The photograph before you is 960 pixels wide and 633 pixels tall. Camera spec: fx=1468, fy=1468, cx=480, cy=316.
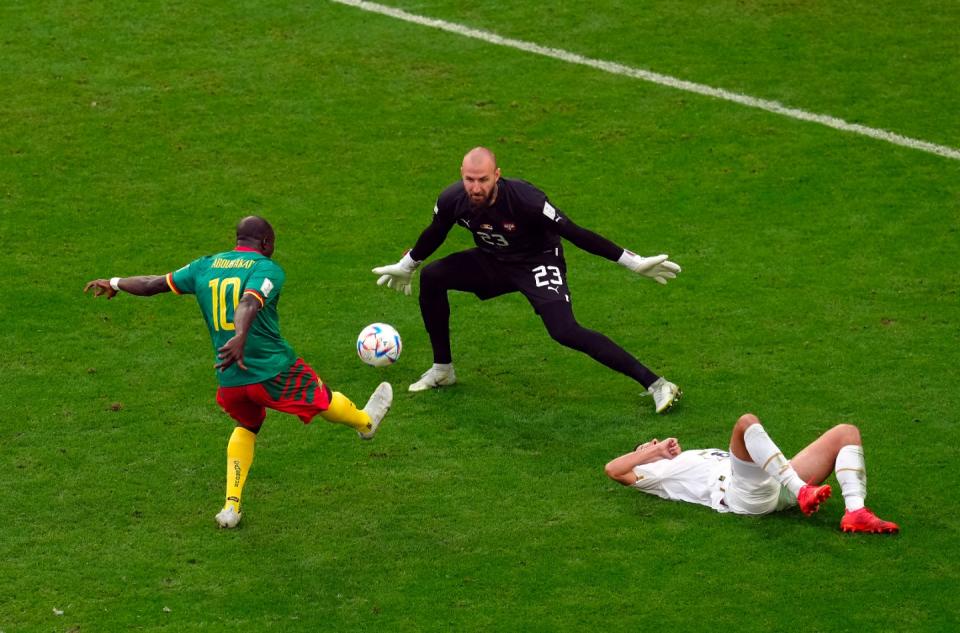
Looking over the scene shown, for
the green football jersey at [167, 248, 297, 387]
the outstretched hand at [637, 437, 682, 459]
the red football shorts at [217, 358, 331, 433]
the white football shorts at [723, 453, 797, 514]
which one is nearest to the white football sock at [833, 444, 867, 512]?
the white football shorts at [723, 453, 797, 514]

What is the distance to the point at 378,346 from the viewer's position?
11898 millimetres

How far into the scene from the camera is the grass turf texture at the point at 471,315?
923 cm

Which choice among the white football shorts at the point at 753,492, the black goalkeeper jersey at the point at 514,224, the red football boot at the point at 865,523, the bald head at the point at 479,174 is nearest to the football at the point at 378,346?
the black goalkeeper jersey at the point at 514,224

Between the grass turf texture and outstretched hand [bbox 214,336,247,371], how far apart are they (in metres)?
1.40

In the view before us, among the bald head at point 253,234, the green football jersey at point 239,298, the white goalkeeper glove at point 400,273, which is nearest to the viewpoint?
the green football jersey at point 239,298

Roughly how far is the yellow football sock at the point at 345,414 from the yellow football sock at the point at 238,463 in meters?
0.58

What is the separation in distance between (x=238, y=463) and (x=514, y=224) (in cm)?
298

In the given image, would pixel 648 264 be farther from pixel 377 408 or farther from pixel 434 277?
pixel 377 408

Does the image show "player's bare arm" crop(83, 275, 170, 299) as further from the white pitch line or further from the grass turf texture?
the white pitch line

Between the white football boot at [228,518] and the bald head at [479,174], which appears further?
the bald head at [479,174]

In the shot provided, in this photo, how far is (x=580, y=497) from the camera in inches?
404

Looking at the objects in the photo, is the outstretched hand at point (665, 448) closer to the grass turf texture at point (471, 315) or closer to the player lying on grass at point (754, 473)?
the player lying on grass at point (754, 473)

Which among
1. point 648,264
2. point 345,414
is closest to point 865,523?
point 648,264

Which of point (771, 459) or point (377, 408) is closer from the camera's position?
point (771, 459)
